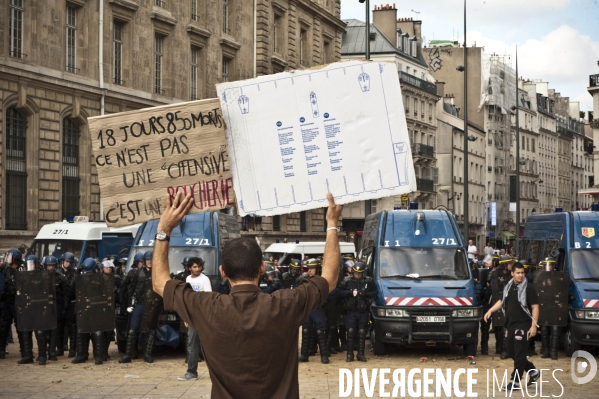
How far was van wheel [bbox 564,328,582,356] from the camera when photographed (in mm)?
18781

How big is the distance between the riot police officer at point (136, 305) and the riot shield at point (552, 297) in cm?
667

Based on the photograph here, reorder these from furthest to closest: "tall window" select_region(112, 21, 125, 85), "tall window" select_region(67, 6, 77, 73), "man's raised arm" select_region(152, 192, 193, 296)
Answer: "tall window" select_region(112, 21, 125, 85) → "tall window" select_region(67, 6, 77, 73) → "man's raised arm" select_region(152, 192, 193, 296)

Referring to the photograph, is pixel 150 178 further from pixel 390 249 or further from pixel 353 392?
pixel 390 249

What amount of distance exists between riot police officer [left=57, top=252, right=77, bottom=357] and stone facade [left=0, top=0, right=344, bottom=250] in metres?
15.3

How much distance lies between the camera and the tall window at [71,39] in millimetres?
37938

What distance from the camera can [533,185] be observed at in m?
116

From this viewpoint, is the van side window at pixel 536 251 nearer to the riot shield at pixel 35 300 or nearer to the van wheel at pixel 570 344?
the van wheel at pixel 570 344

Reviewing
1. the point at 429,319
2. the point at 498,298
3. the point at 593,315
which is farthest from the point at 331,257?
the point at 498,298

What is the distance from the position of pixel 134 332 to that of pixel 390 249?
490cm

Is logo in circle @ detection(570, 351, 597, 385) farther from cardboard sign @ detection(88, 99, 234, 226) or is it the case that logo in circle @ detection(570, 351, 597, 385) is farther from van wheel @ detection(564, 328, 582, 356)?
cardboard sign @ detection(88, 99, 234, 226)

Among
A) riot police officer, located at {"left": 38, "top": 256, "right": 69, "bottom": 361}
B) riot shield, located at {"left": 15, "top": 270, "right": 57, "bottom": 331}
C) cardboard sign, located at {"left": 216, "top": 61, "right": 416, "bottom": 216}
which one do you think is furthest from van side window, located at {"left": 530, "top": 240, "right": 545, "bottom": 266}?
cardboard sign, located at {"left": 216, "top": 61, "right": 416, "bottom": 216}

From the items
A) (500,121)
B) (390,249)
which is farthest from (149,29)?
(500,121)

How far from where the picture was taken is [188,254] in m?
20.0

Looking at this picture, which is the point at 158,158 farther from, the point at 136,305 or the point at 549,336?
the point at 549,336
